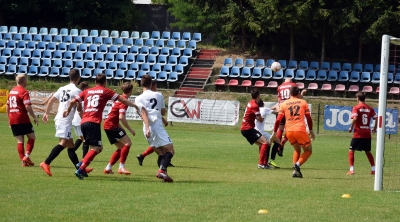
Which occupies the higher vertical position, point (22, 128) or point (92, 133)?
point (92, 133)

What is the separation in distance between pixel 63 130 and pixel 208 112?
20.2 meters

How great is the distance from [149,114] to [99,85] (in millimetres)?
1067

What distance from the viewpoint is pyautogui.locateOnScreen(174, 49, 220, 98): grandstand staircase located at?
1665 inches

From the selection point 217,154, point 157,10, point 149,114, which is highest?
point 157,10

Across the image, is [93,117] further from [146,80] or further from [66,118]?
[66,118]

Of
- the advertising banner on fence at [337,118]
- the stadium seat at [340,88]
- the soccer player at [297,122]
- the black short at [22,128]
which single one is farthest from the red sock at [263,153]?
the stadium seat at [340,88]

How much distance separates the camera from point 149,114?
43.5ft

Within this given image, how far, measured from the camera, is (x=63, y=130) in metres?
14.5

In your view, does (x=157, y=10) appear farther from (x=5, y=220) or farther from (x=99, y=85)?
(x=5, y=220)

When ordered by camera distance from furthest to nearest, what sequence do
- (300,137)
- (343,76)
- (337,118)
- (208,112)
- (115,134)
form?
(343,76), (208,112), (337,118), (300,137), (115,134)

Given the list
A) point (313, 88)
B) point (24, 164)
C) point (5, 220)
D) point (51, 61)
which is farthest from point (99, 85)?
point (51, 61)

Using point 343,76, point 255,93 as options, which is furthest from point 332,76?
point 255,93

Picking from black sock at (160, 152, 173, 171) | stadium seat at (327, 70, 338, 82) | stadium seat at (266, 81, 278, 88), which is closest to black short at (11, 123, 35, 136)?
black sock at (160, 152, 173, 171)

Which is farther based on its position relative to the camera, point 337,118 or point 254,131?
point 337,118
